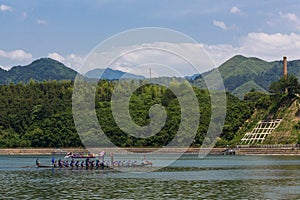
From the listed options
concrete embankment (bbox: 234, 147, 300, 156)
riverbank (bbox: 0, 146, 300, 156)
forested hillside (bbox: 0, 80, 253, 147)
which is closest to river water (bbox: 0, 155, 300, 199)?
concrete embankment (bbox: 234, 147, 300, 156)

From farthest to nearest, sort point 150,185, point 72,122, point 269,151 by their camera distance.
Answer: point 72,122
point 269,151
point 150,185

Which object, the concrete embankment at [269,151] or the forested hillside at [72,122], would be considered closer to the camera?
the concrete embankment at [269,151]

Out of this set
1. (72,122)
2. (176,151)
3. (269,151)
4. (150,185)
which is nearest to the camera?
(150,185)

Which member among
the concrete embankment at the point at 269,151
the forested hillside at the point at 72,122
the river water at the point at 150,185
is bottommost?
the river water at the point at 150,185

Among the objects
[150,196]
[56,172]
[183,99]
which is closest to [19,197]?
[150,196]

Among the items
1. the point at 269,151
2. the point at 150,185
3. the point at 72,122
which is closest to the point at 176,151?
the point at 269,151

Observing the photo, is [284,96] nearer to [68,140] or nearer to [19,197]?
[68,140]

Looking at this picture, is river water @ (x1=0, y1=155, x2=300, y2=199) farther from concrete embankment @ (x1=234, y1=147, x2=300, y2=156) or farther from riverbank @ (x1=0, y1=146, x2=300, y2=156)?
riverbank @ (x1=0, y1=146, x2=300, y2=156)

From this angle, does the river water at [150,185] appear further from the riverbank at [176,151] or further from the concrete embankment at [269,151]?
the riverbank at [176,151]

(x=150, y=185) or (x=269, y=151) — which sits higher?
(x=269, y=151)

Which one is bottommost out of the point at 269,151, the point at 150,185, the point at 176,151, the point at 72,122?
the point at 150,185

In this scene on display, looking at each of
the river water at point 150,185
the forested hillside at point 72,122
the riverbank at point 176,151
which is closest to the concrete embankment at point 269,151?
the riverbank at point 176,151

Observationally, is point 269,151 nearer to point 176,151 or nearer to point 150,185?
point 176,151

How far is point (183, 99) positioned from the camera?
186m
